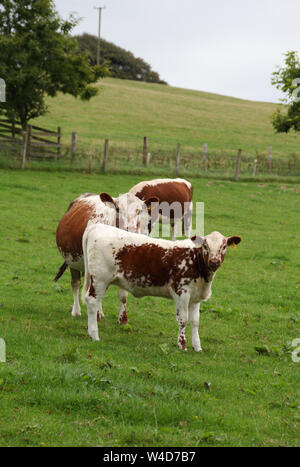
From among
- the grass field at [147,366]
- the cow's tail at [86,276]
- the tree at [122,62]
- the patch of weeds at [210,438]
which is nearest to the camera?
the patch of weeds at [210,438]

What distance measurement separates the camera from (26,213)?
60.5 feet

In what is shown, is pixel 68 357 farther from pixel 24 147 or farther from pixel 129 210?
pixel 24 147

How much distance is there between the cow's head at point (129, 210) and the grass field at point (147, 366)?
1.66 metres

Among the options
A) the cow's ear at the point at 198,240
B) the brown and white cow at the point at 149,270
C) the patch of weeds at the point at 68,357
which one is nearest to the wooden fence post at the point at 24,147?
the brown and white cow at the point at 149,270

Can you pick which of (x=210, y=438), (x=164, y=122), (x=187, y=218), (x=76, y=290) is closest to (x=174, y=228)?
(x=187, y=218)

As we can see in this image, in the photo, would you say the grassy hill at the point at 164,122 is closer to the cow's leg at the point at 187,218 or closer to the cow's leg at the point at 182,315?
the cow's leg at the point at 187,218

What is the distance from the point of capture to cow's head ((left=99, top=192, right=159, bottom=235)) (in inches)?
357

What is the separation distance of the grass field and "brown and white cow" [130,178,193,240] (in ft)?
8.06

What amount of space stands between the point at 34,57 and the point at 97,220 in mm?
20745

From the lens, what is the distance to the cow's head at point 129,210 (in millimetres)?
9062

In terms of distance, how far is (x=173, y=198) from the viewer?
16.5 meters

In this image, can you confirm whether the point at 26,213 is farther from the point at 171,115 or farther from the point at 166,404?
the point at 171,115

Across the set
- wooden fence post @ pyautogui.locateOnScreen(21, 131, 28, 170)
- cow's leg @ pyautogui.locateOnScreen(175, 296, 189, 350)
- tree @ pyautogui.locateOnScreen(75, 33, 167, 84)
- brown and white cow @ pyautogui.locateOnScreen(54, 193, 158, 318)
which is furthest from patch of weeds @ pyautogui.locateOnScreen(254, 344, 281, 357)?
tree @ pyautogui.locateOnScreen(75, 33, 167, 84)
